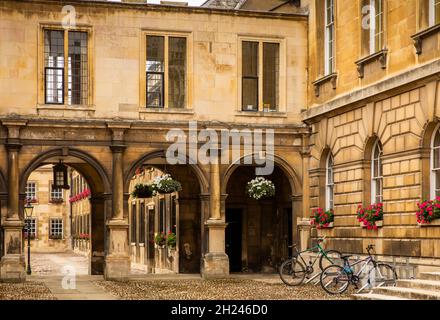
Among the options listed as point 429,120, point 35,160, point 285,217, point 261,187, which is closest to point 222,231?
point 261,187

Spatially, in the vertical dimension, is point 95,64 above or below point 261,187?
above

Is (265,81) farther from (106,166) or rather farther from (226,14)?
(106,166)

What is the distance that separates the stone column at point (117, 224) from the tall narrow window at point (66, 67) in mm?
1432

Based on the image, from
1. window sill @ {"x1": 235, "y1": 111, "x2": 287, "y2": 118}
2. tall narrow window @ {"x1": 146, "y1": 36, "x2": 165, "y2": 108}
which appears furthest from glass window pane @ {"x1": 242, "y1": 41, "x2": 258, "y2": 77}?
tall narrow window @ {"x1": 146, "y1": 36, "x2": 165, "y2": 108}

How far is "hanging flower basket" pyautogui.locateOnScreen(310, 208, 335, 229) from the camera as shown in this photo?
27.6 m

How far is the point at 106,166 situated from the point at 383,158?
834cm

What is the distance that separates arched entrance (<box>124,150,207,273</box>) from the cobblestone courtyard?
2.46m

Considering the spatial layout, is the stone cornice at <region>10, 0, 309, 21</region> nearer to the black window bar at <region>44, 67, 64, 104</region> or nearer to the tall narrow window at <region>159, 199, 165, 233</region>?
the black window bar at <region>44, 67, 64, 104</region>

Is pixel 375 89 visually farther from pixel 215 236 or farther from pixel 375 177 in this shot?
pixel 215 236

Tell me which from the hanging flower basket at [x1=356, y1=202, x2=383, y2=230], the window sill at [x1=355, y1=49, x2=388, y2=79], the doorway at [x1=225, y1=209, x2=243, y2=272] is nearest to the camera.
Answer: the window sill at [x1=355, y1=49, x2=388, y2=79]

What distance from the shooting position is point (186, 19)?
29.0m

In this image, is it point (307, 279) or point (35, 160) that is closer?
point (307, 279)

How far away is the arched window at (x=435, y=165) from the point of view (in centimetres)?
2197

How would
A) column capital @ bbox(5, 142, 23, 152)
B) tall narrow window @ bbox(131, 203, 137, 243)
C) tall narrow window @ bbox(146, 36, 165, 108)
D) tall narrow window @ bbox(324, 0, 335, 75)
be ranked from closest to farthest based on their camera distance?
column capital @ bbox(5, 142, 23, 152) < tall narrow window @ bbox(324, 0, 335, 75) < tall narrow window @ bbox(146, 36, 165, 108) < tall narrow window @ bbox(131, 203, 137, 243)
